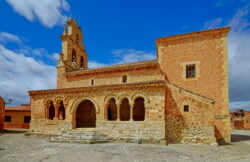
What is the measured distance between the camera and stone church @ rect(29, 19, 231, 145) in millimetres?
10672

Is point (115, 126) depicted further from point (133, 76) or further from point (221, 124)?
point (221, 124)

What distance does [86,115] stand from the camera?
1680cm

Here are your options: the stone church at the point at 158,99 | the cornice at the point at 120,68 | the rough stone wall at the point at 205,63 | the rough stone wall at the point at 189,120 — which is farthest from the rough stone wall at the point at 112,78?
the rough stone wall at the point at 189,120

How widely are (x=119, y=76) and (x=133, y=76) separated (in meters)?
1.60

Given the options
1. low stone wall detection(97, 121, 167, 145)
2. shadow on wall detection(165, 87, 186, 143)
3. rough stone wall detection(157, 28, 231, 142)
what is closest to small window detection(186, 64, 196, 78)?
rough stone wall detection(157, 28, 231, 142)

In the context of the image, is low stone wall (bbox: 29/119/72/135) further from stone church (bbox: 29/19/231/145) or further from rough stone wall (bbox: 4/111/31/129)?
rough stone wall (bbox: 4/111/31/129)

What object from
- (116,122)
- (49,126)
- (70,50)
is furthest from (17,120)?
(116,122)

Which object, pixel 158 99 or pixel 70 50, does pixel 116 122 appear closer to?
pixel 158 99

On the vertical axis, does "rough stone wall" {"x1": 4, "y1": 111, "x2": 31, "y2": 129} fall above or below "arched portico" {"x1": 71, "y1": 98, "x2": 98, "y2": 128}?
below

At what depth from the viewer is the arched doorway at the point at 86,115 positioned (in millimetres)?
16500

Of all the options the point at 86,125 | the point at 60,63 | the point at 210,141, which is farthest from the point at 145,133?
the point at 60,63

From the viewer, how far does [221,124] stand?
1208cm

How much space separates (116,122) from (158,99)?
3731 mm

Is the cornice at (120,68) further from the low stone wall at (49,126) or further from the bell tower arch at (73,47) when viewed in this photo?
the low stone wall at (49,126)
